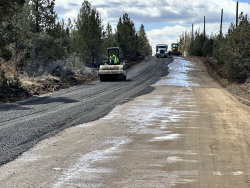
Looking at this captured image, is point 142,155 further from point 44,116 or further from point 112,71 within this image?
point 112,71

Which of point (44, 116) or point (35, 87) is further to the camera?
point (35, 87)

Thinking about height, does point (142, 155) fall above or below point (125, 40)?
below

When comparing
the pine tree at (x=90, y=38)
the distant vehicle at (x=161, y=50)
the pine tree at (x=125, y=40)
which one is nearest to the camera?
the pine tree at (x=90, y=38)

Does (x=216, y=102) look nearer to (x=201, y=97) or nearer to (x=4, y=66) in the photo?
(x=201, y=97)

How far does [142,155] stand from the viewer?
6781 millimetres

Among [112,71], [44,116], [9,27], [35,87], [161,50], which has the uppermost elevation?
[9,27]

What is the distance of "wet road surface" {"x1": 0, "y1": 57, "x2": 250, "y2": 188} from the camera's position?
5.39 metres

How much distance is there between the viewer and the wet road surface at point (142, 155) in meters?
5.39

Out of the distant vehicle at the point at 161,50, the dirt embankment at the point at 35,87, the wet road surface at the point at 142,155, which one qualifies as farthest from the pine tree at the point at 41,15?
the distant vehicle at the point at 161,50

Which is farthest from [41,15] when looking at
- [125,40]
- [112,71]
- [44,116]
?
[125,40]

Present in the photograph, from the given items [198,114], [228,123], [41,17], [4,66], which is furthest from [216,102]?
[41,17]

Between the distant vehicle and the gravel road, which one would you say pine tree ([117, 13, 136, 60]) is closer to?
the distant vehicle

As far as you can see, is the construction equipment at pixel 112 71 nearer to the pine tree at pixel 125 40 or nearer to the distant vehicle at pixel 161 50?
the pine tree at pixel 125 40

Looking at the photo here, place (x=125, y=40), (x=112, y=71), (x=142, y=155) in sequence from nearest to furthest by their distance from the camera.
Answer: (x=142, y=155) → (x=112, y=71) → (x=125, y=40)
